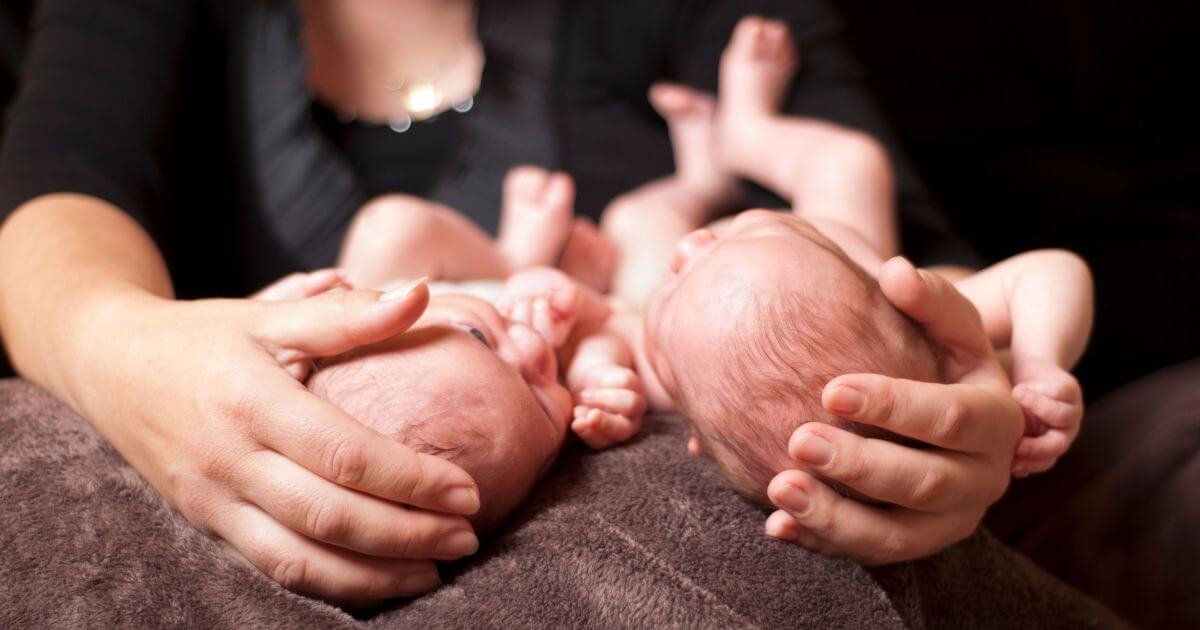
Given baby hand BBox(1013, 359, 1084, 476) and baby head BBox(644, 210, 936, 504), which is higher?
baby head BBox(644, 210, 936, 504)

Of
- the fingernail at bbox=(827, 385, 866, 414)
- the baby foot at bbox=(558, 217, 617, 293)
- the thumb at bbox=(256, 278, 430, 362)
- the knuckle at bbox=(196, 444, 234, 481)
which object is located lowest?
the baby foot at bbox=(558, 217, 617, 293)

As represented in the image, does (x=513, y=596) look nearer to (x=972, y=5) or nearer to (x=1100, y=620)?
(x=1100, y=620)

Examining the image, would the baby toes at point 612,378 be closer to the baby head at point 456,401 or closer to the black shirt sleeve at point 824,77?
the baby head at point 456,401

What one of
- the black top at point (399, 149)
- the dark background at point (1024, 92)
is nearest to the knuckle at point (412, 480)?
the black top at point (399, 149)

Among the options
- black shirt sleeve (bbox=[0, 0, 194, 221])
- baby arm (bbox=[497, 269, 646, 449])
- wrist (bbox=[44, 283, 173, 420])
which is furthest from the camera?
black shirt sleeve (bbox=[0, 0, 194, 221])

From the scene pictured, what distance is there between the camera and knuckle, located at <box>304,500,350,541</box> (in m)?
0.59

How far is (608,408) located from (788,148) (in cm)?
58

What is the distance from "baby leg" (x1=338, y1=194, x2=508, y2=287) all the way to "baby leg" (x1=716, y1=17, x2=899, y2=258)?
450mm

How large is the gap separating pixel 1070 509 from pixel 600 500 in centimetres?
60

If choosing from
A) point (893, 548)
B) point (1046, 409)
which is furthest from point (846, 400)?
point (1046, 409)

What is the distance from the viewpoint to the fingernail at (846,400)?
1.95ft

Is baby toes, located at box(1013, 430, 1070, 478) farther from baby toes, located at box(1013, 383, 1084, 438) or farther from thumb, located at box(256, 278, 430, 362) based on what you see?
thumb, located at box(256, 278, 430, 362)

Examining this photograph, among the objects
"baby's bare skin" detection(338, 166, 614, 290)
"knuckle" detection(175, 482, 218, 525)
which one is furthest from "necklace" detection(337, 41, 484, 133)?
"knuckle" detection(175, 482, 218, 525)

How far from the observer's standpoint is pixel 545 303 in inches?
34.7
